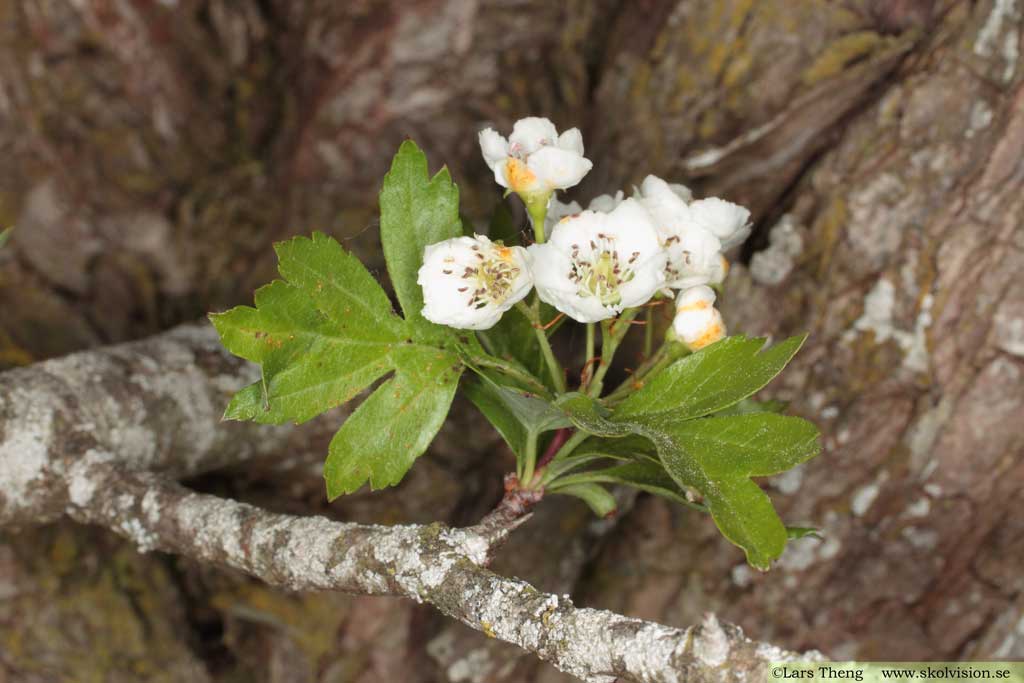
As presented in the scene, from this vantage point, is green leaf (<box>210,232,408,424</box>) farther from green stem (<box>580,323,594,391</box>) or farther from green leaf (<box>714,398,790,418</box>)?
green leaf (<box>714,398,790,418</box>)

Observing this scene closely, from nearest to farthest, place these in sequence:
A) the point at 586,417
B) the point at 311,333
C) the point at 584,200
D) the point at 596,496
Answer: the point at 586,417 → the point at 311,333 → the point at 596,496 → the point at 584,200

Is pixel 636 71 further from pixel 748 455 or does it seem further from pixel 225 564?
pixel 225 564

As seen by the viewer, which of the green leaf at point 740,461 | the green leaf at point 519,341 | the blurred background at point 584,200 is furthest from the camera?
the blurred background at point 584,200

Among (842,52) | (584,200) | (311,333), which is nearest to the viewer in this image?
(311,333)

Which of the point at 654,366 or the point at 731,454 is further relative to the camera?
the point at 654,366

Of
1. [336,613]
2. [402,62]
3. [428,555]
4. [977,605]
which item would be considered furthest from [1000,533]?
[402,62]

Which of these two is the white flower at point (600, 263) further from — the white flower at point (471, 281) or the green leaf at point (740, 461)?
the green leaf at point (740, 461)

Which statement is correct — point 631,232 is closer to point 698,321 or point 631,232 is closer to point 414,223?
point 698,321

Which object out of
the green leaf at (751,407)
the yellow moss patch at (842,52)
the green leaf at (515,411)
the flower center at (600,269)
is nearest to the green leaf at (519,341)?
the green leaf at (515,411)

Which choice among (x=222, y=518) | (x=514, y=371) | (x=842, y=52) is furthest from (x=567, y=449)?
(x=842, y=52)
